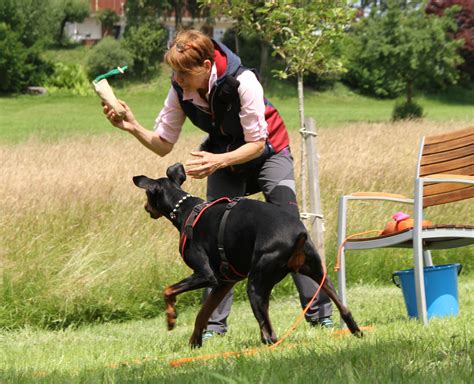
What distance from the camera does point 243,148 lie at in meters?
5.61

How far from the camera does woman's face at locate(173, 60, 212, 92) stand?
5453mm

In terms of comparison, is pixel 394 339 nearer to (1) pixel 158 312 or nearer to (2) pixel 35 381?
(2) pixel 35 381

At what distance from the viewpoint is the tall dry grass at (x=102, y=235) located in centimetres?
771

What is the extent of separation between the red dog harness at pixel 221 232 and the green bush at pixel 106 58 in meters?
49.3

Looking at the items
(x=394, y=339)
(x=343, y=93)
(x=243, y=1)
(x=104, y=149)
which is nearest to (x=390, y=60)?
(x=343, y=93)

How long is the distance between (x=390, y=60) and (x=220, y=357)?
41.6 meters

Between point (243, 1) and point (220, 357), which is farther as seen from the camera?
point (243, 1)

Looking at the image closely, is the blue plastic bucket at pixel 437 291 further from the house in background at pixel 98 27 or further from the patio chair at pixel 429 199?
the house in background at pixel 98 27

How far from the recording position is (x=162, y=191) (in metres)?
5.50

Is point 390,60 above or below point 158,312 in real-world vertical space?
below

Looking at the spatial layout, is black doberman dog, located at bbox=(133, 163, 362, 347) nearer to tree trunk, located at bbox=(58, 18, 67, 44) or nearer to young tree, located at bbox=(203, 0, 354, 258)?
young tree, located at bbox=(203, 0, 354, 258)

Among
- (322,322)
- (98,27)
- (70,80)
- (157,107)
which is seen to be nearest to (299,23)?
(322,322)

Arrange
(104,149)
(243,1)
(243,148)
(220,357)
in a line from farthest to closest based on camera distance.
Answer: (104,149)
(243,1)
(243,148)
(220,357)

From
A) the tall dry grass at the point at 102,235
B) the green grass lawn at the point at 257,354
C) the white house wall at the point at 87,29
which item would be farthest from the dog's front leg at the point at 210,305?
the white house wall at the point at 87,29
